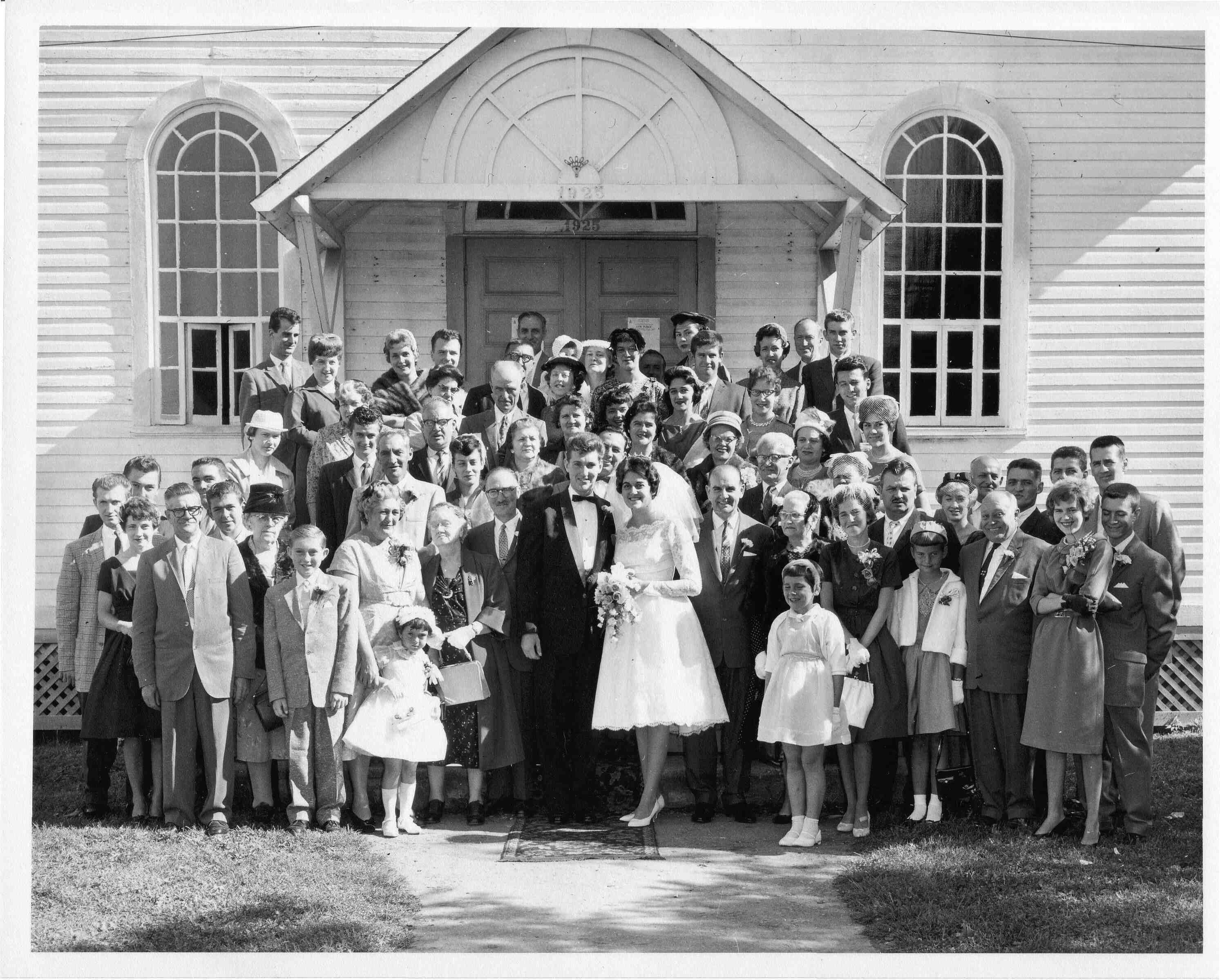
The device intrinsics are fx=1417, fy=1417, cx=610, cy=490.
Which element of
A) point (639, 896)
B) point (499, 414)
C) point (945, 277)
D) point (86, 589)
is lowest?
point (639, 896)

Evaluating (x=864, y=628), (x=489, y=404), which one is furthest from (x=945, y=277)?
(x=864, y=628)

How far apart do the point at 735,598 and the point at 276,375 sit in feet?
12.4

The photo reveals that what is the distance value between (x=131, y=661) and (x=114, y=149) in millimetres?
5539

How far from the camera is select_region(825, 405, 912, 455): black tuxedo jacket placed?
8.96 metres

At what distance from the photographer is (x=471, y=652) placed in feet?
25.6

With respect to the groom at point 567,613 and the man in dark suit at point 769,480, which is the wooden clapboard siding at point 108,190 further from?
the man in dark suit at point 769,480

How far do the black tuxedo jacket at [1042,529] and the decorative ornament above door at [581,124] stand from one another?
3.49 meters

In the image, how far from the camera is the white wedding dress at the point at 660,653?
7.52m

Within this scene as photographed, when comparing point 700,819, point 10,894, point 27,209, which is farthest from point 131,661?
point 700,819

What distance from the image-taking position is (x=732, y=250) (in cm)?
1202

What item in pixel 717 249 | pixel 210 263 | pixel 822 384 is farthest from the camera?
pixel 717 249

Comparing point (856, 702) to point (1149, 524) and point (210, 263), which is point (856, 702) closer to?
point (1149, 524)

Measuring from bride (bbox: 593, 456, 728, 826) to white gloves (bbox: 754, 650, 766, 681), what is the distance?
0.23 metres

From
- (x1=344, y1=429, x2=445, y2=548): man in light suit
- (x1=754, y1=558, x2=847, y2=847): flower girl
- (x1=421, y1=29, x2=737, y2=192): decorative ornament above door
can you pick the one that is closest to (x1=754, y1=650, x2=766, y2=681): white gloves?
(x1=754, y1=558, x2=847, y2=847): flower girl
